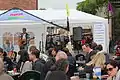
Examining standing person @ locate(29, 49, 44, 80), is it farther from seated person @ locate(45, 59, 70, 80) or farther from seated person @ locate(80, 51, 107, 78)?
seated person @ locate(45, 59, 70, 80)

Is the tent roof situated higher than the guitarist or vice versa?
the tent roof

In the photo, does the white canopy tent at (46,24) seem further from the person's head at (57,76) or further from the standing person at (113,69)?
the person's head at (57,76)

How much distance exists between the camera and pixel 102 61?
958cm

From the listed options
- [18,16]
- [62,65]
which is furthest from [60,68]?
[18,16]

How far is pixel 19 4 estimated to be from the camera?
3816 centimetres

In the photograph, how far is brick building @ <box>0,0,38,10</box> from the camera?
3698 centimetres

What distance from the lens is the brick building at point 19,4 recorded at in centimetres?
3698

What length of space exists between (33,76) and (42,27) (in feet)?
25.7

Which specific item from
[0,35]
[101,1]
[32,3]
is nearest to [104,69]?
[0,35]

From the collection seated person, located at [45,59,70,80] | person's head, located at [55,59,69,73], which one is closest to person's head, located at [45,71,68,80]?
seated person, located at [45,59,70,80]

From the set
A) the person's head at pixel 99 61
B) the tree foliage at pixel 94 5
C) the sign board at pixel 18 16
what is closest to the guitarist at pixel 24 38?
the sign board at pixel 18 16

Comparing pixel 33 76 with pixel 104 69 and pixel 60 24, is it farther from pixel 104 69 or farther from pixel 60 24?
pixel 60 24

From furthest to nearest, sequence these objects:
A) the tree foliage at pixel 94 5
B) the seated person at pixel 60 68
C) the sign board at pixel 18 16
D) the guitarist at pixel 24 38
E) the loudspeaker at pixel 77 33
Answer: the tree foliage at pixel 94 5, the loudspeaker at pixel 77 33, the guitarist at pixel 24 38, the sign board at pixel 18 16, the seated person at pixel 60 68

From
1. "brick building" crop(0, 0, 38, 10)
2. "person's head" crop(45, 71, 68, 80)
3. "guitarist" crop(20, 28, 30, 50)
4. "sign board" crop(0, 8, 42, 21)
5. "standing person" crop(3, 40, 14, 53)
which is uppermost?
"brick building" crop(0, 0, 38, 10)
